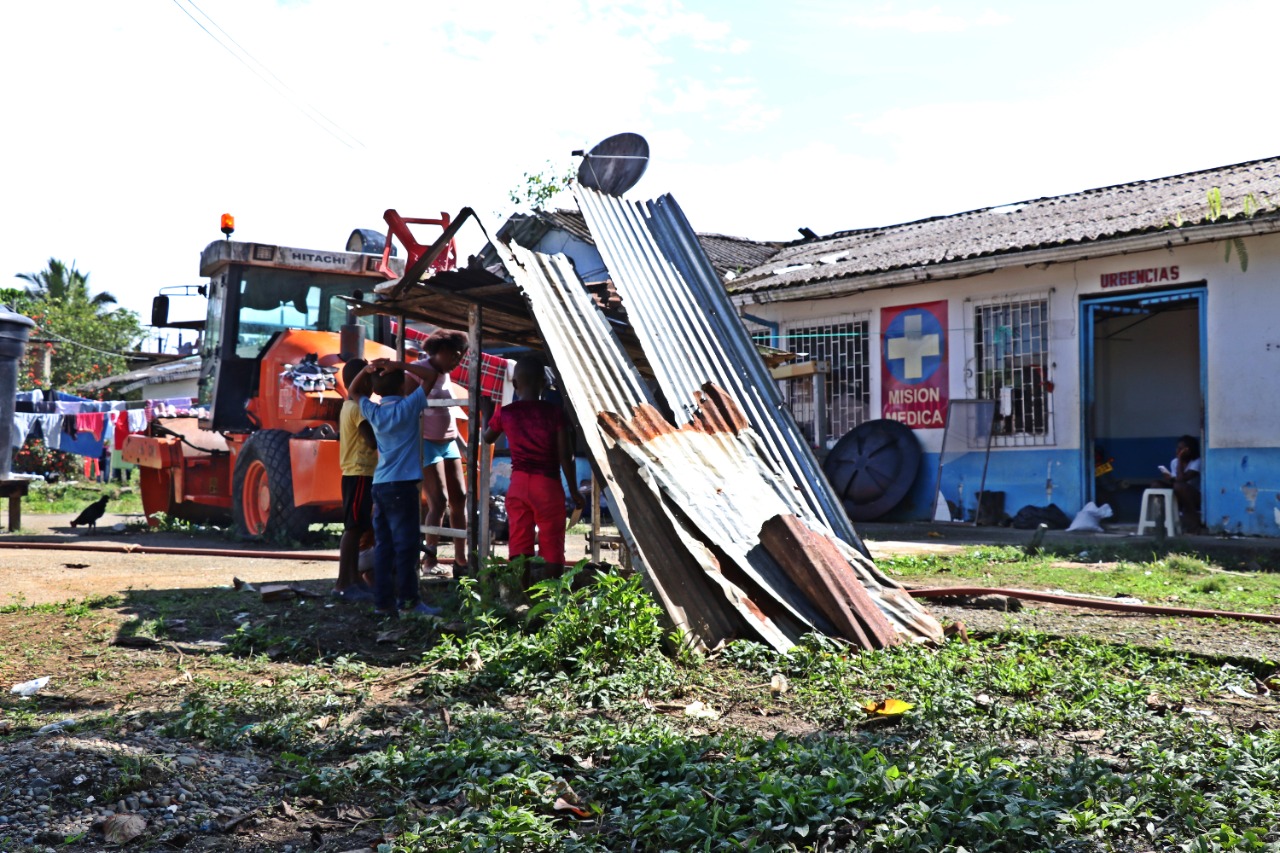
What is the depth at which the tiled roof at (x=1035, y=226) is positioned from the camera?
13008mm

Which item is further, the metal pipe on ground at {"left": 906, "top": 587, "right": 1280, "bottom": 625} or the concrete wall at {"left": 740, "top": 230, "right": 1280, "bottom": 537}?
the concrete wall at {"left": 740, "top": 230, "right": 1280, "bottom": 537}

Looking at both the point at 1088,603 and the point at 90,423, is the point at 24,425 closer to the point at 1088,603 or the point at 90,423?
the point at 90,423

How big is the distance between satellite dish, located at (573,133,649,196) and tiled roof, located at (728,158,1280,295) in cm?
598

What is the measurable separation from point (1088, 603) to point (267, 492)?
8085mm

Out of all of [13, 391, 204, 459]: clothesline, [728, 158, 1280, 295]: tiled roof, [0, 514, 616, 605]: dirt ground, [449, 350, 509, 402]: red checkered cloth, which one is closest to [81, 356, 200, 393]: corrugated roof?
[13, 391, 204, 459]: clothesline

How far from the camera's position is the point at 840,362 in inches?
665

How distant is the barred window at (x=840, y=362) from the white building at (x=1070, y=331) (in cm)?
3

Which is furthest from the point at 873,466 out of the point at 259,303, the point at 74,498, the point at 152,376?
the point at 152,376

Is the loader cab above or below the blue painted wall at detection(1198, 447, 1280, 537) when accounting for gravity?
above

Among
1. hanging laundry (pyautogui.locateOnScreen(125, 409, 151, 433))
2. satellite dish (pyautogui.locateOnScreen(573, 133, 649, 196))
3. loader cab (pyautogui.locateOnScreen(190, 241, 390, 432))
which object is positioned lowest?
hanging laundry (pyautogui.locateOnScreen(125, 409, 151, 433))

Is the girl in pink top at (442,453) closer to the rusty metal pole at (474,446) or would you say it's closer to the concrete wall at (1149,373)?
the rusty metal pole at (474,446)

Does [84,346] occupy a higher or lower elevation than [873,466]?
higher

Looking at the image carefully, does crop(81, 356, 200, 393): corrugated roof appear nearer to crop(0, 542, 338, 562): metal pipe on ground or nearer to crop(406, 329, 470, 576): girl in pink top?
crop(0, 542, 338, 562): metal pipe on ground

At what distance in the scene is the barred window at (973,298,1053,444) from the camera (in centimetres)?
1441
